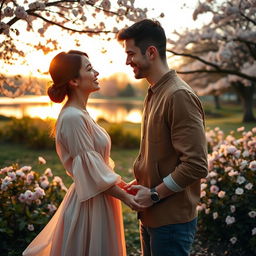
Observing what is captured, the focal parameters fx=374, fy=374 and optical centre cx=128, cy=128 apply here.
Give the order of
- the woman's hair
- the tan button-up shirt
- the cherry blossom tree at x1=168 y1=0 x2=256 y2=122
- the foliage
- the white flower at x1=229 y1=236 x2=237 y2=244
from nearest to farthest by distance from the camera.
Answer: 1. the tan button-up shirt
2. the woman's hair
3. the white flower at x1=229 y1=236 x2=237 y2=244
4. the cherry blossom tree at x1=168 y1=0 x2=256 y2=122
5. the foliage

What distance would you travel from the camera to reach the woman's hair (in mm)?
2436

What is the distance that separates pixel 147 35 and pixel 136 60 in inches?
6.2

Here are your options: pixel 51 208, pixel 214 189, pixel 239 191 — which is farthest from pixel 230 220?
pixel 51 208

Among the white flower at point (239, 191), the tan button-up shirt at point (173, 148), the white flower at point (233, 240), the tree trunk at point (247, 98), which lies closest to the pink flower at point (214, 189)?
the white flower at point (239, 191)

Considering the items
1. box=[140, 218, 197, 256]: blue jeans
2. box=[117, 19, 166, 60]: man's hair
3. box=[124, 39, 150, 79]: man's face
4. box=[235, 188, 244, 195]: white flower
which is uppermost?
box=[117, 19, 166, 60]: man's hair

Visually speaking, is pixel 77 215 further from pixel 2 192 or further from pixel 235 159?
pixel 235 159

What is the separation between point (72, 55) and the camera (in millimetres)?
2465

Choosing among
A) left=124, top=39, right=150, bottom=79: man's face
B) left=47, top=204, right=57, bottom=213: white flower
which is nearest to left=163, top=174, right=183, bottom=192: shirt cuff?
left=124, top=39, right=150, bottom=79: man's face

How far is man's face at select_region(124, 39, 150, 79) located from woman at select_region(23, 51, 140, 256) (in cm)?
37

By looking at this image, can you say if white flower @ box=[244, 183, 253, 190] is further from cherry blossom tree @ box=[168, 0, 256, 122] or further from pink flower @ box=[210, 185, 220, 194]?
cherry blossom tree @ box=[168, 0, 256, 122]

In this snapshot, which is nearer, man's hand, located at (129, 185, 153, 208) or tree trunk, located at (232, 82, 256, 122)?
man's hand, located at (129, 185, 153, 208)

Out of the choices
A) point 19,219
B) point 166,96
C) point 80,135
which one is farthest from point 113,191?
point 19,219

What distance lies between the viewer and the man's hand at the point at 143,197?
2176 mm

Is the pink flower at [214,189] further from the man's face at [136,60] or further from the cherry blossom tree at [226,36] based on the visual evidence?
the man's face at [136,60]
